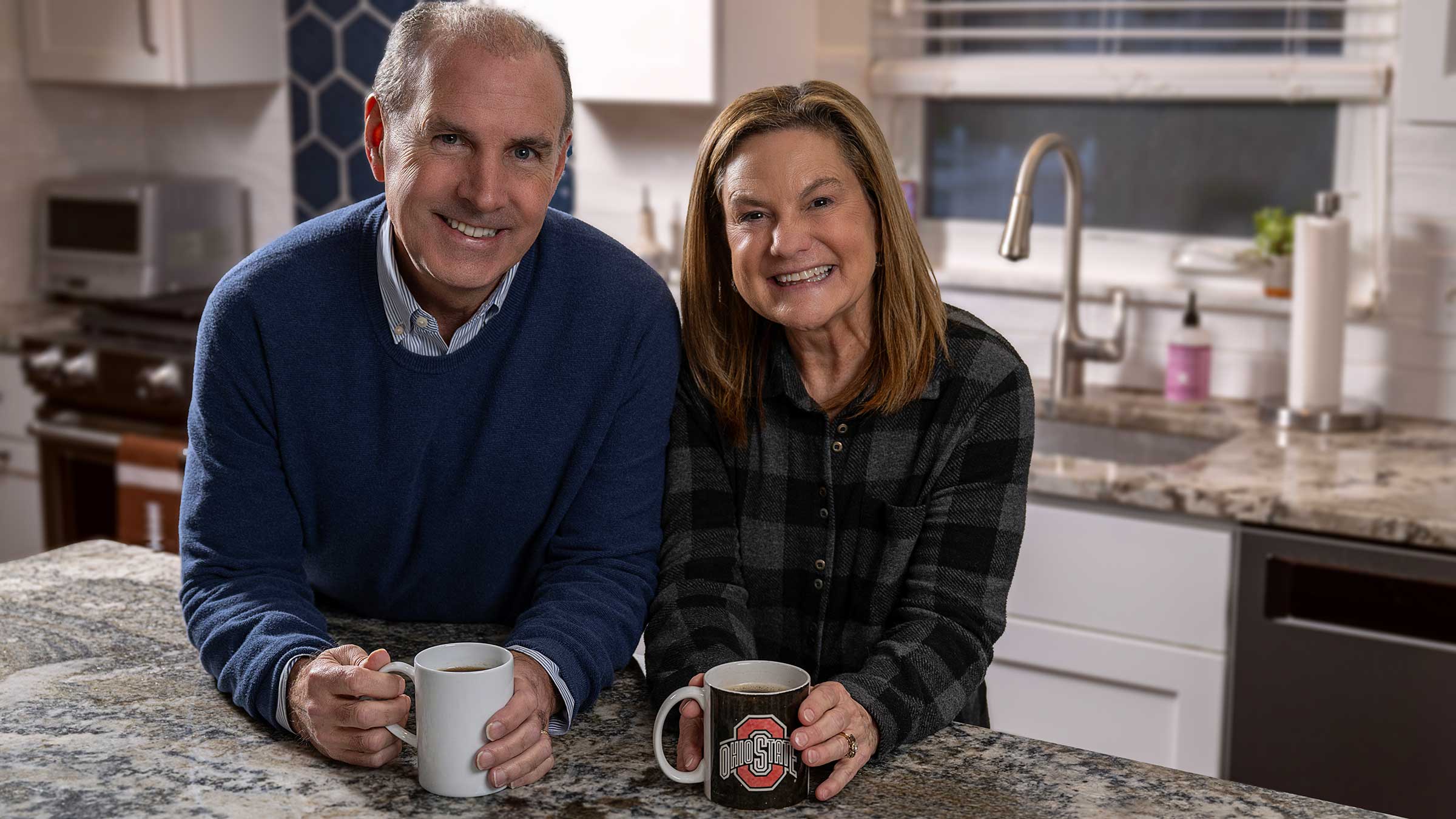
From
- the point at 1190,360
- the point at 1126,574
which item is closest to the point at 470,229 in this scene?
the point at 1126,574

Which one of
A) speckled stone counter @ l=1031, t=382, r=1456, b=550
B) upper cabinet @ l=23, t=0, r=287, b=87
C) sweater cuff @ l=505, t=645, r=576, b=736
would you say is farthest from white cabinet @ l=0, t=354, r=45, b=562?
sweater cuff @ l=505, t=645, r=576, b=736

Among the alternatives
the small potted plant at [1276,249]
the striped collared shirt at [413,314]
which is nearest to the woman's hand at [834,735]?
the striped collared shirt at [413,314]

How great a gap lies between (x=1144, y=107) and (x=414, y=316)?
5.99ft

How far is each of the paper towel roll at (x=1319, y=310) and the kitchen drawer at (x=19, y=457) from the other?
109 inches

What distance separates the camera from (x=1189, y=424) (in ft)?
8.22

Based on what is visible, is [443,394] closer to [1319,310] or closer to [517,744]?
[517,744]

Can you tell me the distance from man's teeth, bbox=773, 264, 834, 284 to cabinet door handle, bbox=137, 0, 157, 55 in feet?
8.52

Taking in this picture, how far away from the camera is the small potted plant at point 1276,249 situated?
253 cm

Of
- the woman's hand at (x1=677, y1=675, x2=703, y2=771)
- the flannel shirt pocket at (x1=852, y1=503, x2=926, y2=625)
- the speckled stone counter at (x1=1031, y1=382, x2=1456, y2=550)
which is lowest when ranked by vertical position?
the woman's hand at (x1=677, y1=675, x2=703, y2=771)

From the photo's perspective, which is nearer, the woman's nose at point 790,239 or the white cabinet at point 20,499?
the woman's nose at point 790,239

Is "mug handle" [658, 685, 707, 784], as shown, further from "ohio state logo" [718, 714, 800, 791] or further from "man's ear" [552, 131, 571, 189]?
"man's ear" [552, 131, 571, 189]

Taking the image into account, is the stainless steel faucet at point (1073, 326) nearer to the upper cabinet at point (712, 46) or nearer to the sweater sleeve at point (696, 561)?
the upper cabinet at point (712, 46)

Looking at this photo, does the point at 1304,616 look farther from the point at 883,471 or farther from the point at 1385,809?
the point at 883,471

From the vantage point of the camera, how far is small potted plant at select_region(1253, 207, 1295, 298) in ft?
8.30
